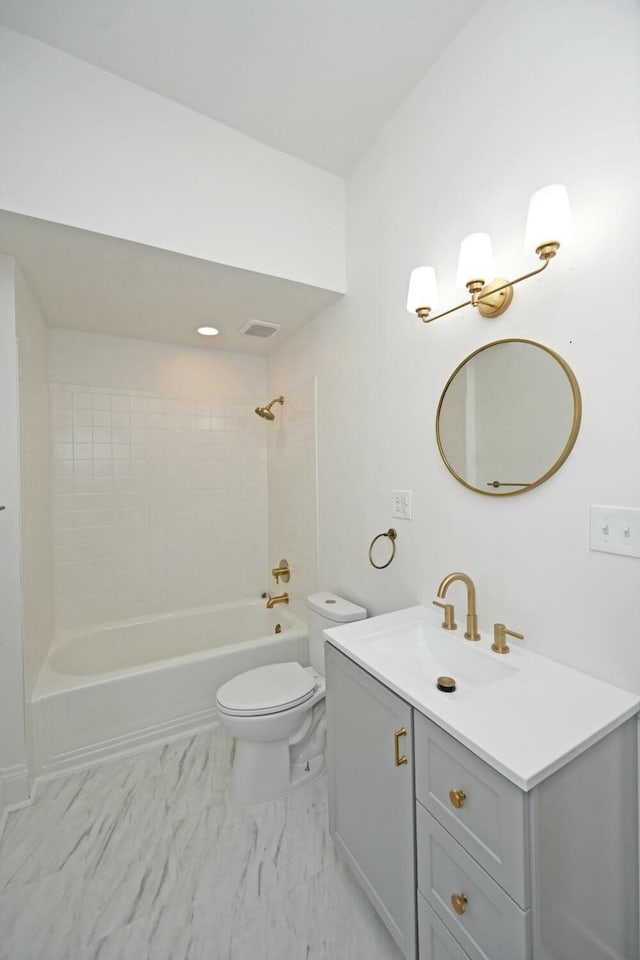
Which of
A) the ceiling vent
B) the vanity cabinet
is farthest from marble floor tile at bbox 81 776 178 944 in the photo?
the ceiling vent

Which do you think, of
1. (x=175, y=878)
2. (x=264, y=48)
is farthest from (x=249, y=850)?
(x=264, y=48)

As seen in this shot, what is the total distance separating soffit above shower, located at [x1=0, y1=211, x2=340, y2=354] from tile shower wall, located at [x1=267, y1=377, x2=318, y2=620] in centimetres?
52

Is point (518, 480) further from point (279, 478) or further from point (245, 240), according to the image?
point (279, 478)

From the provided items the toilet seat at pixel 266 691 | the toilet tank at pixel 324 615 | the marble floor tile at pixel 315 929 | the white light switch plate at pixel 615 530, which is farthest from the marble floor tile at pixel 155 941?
the white light switch plate at pixel 615 530

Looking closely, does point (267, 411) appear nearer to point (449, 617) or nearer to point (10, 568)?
point (10, 568)

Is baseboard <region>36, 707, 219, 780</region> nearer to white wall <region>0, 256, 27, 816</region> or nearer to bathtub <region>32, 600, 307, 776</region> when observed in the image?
bathtub <region>32, 600, 307, 776</region>

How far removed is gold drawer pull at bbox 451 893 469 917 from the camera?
82cm

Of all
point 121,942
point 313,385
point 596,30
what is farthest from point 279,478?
point 596,30

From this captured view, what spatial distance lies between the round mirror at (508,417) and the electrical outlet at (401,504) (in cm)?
27

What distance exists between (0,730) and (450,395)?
223 centimetres

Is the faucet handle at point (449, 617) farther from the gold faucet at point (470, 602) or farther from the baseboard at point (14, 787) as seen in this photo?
the baseboard at point (14, 787)

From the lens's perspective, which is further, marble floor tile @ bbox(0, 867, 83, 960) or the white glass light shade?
the white glass light shade

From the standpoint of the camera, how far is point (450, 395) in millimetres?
1438

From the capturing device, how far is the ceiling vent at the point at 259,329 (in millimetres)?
2382
